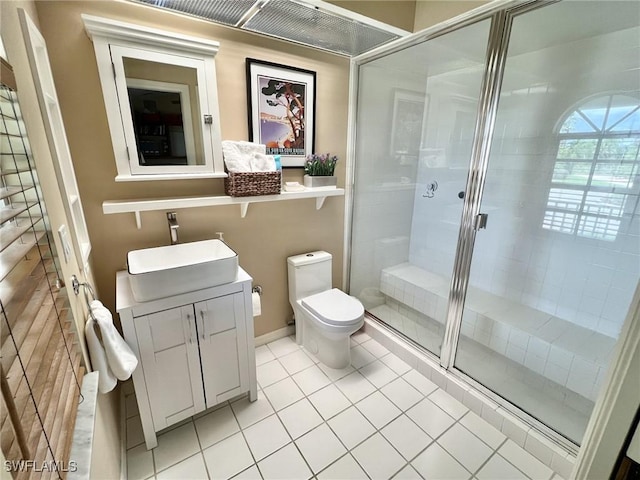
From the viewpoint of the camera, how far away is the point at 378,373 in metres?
2.12

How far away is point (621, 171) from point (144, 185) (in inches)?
105

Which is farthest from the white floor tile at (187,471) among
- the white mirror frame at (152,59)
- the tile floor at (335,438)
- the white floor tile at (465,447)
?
the white mirror frame at (152,59)

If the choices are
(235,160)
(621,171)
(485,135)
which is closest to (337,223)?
(235,160)

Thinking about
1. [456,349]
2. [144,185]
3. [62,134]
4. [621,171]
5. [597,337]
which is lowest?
[456,349]

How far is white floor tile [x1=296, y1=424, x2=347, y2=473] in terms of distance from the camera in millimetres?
1503

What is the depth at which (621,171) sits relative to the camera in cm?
163

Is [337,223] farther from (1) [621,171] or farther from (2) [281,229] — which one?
(1) [621,171]

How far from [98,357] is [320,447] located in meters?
1.17

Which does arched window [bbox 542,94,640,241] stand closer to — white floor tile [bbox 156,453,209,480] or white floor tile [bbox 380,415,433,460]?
white floor tile [bbox 380,415,433,460]

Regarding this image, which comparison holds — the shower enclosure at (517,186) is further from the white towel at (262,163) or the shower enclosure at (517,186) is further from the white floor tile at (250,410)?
the white floor tile at (250,410)

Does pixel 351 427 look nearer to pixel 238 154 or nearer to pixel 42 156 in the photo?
pixel 238 154

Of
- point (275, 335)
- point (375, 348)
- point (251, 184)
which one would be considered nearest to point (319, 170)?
point (251, 184)

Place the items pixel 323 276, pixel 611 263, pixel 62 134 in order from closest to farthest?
pixel 62 134, pixel 611 263, pixel 323 276

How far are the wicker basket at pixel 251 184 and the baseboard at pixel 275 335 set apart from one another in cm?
119
